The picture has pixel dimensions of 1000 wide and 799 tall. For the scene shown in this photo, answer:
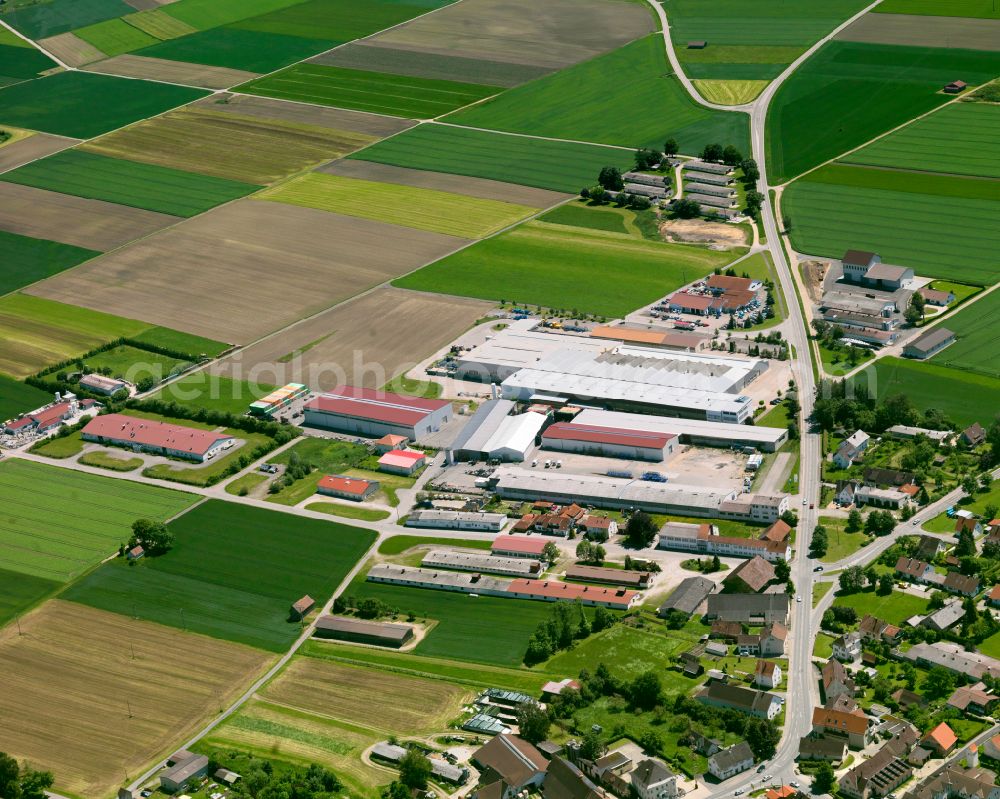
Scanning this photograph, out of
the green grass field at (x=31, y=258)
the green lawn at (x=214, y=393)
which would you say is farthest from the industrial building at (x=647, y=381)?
the green grass field at (x=31, y=258)

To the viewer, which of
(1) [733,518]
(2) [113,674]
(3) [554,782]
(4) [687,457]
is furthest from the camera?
(4) [687,457]

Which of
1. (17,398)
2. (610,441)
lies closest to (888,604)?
(610,441)

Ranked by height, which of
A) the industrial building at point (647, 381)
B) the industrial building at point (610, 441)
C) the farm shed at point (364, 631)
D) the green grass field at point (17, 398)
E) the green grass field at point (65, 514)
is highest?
the industrial building at point (647, 381)

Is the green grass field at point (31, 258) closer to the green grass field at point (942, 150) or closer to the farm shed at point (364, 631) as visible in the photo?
the farm shed at point (364, 631)

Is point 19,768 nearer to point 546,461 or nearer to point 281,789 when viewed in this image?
point 281,789

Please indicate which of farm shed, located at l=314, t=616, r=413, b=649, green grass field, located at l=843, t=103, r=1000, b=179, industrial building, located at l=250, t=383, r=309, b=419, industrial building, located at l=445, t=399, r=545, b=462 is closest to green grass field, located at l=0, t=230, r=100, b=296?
industrial building, located at l=250, t=383, r=309, b=419

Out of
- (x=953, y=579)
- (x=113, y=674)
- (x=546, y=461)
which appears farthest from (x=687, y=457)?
(x=113, y=674)
